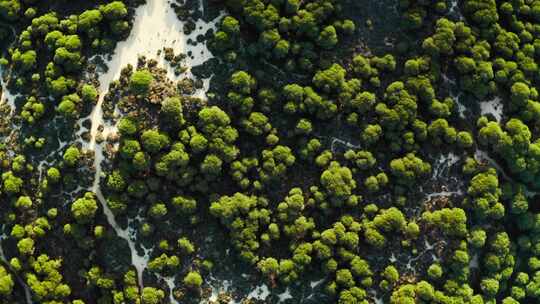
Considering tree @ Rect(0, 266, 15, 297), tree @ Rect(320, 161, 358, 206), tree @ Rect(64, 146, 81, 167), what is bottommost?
tree @ Rect(320, 161, 358, 206)

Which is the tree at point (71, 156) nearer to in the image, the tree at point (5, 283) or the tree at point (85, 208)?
the tree at point (85, 208)

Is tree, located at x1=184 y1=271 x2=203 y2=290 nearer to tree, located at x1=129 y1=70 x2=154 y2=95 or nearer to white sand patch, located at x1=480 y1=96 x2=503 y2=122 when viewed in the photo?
tree, located at x1=129 y1=70 x2=154 y2=95

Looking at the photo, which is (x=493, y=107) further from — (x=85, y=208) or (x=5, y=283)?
(x=5, y=283)

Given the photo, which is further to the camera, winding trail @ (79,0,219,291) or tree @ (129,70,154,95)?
winding trail @ (79,0,219,291)

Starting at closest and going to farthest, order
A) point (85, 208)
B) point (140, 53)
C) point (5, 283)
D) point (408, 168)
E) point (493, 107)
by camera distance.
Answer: point (85, 208)
point (408, 168)
point (5, 283)
point (140, 53)
point (493, 107)

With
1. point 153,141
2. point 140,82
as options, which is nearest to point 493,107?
point 153,141

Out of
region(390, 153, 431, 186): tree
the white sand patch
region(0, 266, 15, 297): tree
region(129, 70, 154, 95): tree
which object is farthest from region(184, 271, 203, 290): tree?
the white sand patch

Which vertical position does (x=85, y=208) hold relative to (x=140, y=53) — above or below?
below

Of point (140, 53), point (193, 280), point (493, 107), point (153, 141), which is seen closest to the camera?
point (153, 141)

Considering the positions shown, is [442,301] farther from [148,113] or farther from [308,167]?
[148,113]
